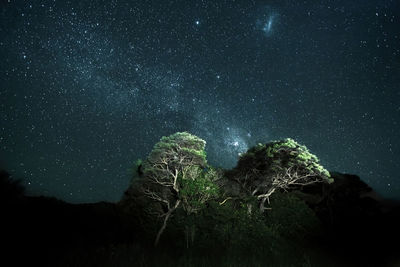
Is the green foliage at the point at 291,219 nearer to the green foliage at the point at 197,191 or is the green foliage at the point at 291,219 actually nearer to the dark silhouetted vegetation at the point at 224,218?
the dark silhouetted vegetation at the point at 224,218

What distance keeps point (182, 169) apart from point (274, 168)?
7.00 metres

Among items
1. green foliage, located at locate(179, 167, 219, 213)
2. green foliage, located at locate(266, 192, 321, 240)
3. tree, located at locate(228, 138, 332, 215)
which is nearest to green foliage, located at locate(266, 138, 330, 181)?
tree, located at locate(228, 138, 332, 215)

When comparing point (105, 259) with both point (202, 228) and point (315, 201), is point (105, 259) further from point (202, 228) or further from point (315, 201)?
point (315, 201)

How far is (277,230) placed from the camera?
17688 millimetres

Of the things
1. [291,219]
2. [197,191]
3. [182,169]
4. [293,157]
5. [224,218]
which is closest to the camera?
[197,191]

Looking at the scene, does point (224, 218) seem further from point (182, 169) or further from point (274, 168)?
point (274, 168)

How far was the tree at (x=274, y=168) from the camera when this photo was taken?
53.9ft

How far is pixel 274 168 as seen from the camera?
57.3 ft

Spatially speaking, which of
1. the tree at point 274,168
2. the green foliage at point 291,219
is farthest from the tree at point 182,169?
the green foliage at point 291,219

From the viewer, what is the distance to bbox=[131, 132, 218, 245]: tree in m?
14.4

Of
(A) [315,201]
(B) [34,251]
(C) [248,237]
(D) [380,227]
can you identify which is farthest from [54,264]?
(D) [380,227]

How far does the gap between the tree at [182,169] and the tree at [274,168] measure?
Answer: 482cm

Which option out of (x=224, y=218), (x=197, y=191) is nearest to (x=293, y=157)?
(x=224, y=218)

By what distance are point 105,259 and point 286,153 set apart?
13.4 metres
